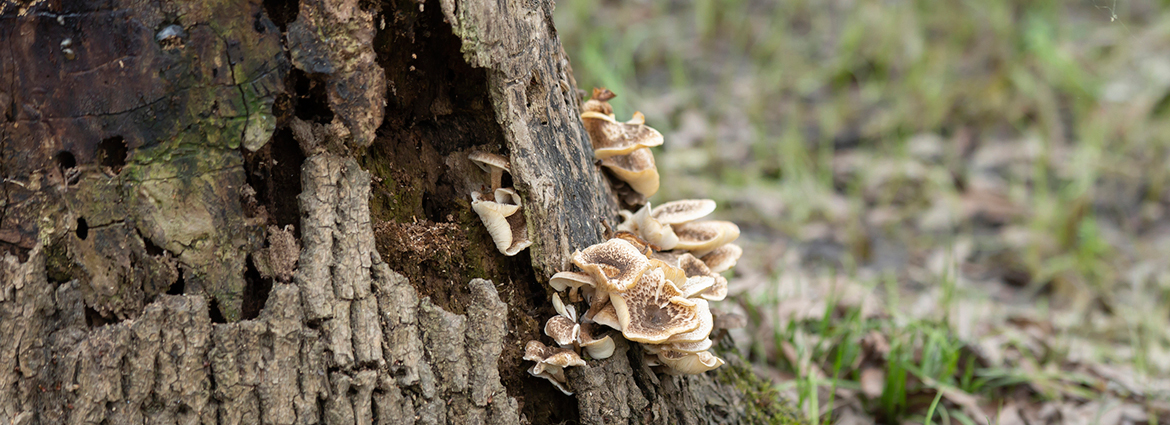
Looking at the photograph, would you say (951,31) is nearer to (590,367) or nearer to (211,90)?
(590,367)

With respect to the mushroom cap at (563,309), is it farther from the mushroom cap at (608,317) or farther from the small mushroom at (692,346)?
the small mushroom at (692,346)

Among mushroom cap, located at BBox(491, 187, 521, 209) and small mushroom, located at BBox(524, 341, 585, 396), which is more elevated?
mushroom cap, located at BBox(491, 187, 521, 209)

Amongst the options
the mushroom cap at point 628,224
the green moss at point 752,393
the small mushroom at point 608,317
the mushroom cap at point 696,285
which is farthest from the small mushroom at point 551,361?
the green moss at point 752,393

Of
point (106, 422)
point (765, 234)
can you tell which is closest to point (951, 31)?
point (765, 234)

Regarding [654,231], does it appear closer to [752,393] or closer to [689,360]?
[689,360]

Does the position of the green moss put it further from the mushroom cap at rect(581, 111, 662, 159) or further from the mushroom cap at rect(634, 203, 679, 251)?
the mushroom cap at rect(581, 111, 662, 159)

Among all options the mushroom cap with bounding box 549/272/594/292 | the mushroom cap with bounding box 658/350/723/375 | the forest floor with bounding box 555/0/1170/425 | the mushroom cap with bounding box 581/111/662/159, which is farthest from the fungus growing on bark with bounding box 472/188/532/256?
the forest floor with bounding box 555/0/1170/425

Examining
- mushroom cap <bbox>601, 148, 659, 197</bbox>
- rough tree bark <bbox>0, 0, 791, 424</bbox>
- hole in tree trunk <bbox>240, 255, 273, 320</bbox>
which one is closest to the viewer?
rough tree bark <bbox>0, 0, 791, 424</bbox>

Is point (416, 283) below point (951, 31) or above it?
above
